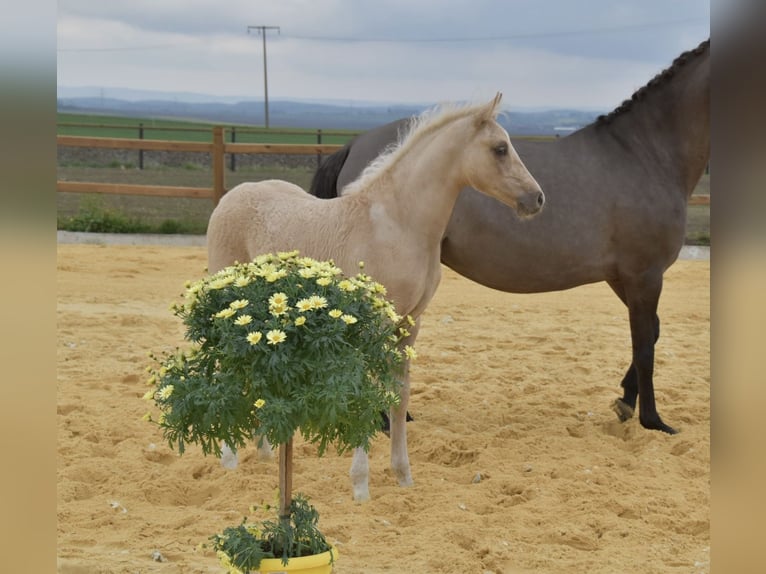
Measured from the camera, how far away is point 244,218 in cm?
469

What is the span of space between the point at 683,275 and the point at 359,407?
8.91m

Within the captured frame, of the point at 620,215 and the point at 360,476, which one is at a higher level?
the point at 620,215

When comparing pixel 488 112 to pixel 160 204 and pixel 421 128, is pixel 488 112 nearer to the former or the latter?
pixel 421 128

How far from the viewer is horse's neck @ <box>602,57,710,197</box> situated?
5.66 m

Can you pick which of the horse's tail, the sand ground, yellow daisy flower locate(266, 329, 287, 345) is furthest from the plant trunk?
the horse's tail

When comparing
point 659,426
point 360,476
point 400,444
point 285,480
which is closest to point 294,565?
point 285,480

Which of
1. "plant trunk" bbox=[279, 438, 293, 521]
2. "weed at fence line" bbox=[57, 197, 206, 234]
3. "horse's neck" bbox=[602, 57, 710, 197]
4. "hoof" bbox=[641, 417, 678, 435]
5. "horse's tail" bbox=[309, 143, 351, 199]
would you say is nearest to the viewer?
"plant trunk" bbox=[279, 438, 293, 521]

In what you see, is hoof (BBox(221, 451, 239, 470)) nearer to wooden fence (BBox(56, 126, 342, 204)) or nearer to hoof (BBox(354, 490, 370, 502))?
hoof (BBox(354, 490, 370, 502))

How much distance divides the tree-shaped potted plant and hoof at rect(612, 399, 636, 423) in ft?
10.7

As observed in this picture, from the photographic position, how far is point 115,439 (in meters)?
5.12

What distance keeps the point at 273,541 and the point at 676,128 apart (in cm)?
398

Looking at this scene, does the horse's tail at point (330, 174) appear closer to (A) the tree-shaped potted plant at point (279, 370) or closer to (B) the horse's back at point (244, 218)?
(B) the horse's back at point (244, 218)

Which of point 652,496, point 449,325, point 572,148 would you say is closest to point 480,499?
point 652,496
